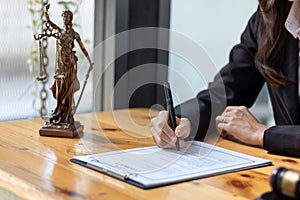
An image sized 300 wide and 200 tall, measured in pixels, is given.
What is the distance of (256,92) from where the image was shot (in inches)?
68.7

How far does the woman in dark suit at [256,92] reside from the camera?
4.24ft

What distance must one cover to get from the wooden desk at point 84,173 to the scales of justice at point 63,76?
0.10 feet

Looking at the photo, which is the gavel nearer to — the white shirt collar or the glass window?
the white shirt collar

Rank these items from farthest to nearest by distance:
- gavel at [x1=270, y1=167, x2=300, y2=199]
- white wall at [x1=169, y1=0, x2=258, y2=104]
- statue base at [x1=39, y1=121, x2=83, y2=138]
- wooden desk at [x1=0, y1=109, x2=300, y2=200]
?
1. white wall at [x1=169, y1=0, x2=258, y2=104]
2. statue base at [x1=39, y1=121, x2=83, y2=138]
3. wooden desk at [x1=0, y1=109, x2=300, y2=200]
4. gavel at [x1=270, y1=167, x2=300, y2=199]

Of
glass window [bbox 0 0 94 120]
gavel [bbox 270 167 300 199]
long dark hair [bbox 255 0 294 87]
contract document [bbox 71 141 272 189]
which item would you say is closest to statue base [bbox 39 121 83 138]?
contract document [bbox 71 141 272 189]

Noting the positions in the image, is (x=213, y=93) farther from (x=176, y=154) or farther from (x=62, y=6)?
(x=62, y=6)

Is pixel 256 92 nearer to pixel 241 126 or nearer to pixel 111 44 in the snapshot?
pixel 241 126

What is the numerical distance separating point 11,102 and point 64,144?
612mm

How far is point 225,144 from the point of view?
135cm

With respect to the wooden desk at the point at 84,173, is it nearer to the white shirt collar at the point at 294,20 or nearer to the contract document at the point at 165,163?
the contract document at the point at 165,163

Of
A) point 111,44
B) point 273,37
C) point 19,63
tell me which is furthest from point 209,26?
point 19,63

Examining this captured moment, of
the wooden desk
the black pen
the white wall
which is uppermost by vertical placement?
the white wall

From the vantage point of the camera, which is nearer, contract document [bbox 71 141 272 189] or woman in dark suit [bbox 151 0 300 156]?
contract document [bbox 71 141 272 189]

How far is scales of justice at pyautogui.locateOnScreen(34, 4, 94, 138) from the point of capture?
4.36ft
